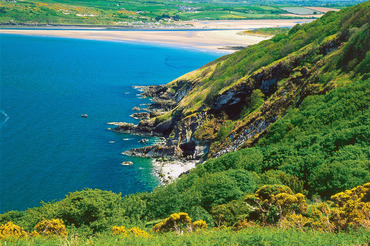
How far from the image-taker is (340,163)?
3409 centimetres

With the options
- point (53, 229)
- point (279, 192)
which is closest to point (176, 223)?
point (279, 192)

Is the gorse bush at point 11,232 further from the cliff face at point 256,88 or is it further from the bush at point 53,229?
the cliff face at point 256,88

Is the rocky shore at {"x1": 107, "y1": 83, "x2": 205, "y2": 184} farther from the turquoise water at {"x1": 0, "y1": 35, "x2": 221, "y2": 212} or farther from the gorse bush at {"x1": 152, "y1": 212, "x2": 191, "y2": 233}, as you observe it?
the gorse bush at {"x1": 152, "y1": 212, "x2": 191, "y2": 233}

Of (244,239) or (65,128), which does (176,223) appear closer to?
(244,239)

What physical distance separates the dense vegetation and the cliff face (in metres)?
0.42

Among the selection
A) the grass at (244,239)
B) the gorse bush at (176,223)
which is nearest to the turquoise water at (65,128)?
the gorse bush at (176,223)

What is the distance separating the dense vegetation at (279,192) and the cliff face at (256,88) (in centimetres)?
42

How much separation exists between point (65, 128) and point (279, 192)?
7677 cm

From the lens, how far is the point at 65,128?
93938mm

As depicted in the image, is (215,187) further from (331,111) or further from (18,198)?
(18,198)

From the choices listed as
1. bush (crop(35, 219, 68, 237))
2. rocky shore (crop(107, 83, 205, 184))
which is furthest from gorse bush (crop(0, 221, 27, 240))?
rocky shore (crop(107, 83, 205, 184))

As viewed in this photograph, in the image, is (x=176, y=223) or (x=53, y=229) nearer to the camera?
(x=176, y=223)

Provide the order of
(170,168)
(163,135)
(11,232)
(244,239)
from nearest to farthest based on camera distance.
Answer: (244,239)
(11,232)
(170,168)
(163,135)

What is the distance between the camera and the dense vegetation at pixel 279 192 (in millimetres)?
25844
